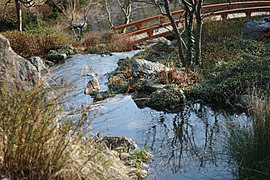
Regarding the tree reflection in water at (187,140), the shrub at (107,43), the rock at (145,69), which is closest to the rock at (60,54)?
the shrub at (107,43)

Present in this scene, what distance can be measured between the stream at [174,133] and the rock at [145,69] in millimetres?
1015

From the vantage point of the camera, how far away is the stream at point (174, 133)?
364cm

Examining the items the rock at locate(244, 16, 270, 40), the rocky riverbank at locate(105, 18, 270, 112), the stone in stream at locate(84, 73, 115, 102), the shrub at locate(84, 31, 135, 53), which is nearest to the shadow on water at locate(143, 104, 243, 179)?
the rocky riverbank at locate(105, 18, 270, 112)

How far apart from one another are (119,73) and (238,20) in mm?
5305

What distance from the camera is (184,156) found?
402cm

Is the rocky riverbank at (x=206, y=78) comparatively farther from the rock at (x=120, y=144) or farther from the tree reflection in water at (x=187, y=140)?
the rock at (x=120, y=144)

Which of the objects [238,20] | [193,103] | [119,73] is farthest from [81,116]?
[238,20]

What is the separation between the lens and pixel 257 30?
9.98 m

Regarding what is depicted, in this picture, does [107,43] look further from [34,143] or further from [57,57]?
[34,143]

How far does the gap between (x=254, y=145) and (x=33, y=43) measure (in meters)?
9.50

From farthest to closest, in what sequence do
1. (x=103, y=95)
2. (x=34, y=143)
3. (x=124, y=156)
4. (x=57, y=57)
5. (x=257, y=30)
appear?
(x=57, y=57), (x=257, y=30), (x=103, y=95), (x=124, y=156), (x=34, y=143)

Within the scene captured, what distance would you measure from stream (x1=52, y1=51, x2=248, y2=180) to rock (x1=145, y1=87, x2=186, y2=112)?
5.6 inches

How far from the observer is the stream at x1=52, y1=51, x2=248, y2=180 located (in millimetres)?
3639

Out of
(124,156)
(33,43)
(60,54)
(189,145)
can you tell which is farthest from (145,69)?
(33,43)
